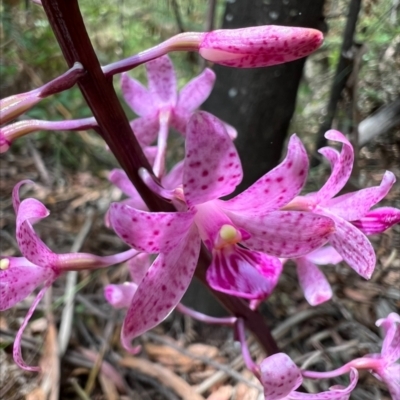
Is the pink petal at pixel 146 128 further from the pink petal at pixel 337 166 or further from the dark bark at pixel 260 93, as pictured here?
the pink petal at pixel 337 166

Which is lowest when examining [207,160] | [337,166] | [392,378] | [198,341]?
[198,341]

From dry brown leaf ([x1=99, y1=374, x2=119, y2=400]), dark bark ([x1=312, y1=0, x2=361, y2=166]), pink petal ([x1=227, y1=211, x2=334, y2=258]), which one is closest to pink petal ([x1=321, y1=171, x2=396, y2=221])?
pink petal ([x1=227, y1=211, x2=334, y2=258])

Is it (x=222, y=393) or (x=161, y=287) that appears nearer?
(x=161, y=287)

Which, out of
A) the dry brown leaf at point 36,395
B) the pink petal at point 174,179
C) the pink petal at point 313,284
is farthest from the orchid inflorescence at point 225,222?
the dry brown leaf at point 36,395

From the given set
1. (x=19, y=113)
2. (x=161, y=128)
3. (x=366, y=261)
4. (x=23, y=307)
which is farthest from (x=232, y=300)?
(x=23, y=307)

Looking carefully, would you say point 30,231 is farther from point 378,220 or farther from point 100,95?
point 378,220

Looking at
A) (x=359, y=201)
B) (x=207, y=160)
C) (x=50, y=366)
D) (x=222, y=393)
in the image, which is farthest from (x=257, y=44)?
(x=50, y=366)

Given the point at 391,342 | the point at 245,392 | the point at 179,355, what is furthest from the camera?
the point at 179,355
